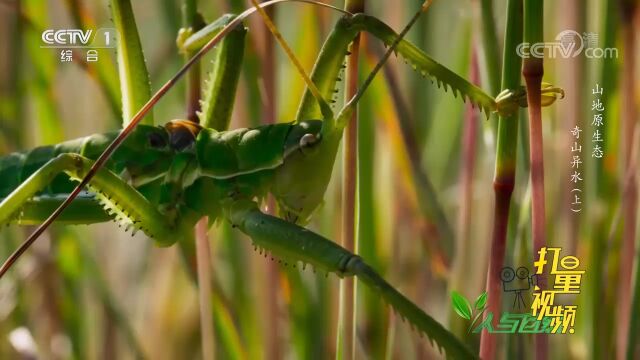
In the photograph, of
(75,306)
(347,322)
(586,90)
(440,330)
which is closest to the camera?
(440,330)

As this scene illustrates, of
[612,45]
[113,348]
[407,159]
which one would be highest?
[612,45]

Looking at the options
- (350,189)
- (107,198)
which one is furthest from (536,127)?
(107,198)

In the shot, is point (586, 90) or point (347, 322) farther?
point (586, 90)

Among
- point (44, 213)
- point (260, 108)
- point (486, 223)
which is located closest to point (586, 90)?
point (486, 223)

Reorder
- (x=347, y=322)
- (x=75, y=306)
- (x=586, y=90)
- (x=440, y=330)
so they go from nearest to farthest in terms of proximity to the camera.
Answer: (x=440, y=330) → (x=347, y=322) → (x=586, y=90) → (x=75, y=306)

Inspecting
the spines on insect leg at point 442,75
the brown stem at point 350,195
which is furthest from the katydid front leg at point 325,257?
the spines on insect leg at point 442,75

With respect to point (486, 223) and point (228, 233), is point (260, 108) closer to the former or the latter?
point (228, 233)

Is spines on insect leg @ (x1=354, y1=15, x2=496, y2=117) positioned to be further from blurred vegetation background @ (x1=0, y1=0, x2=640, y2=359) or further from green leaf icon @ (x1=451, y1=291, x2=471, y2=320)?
green leaf icon @ (x1=451, y1=291, x2=471, y2=320)
